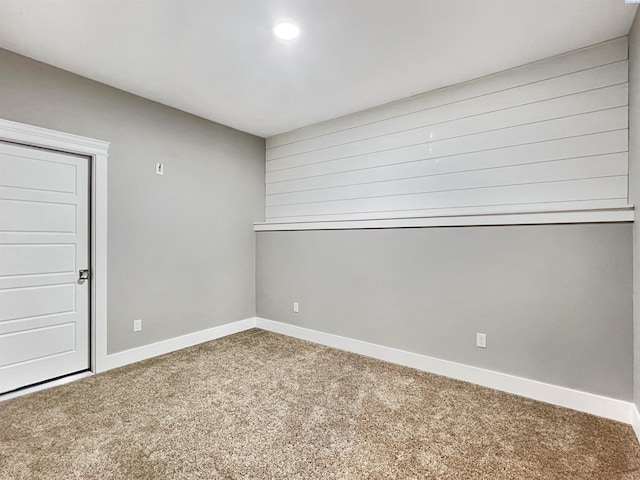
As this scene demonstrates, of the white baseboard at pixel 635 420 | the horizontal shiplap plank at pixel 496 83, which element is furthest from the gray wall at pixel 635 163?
the horizontal shiplap plank at pixel 496 83

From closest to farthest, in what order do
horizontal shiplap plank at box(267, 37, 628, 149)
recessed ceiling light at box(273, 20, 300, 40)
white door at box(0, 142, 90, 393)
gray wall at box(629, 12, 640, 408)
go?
gray wall at box(629, 12, 640, 408)
recessed ceiling light at box(273, 20, 300, 40)
horizontal shiplap plank at box(267, 37, 628, 149)
white door at box(0, 142, 90, 393)

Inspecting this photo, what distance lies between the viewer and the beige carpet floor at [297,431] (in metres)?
1.82

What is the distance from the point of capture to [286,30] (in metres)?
2.31

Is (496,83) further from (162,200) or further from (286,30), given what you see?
(162,200)

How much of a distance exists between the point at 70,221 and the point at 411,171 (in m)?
3.33

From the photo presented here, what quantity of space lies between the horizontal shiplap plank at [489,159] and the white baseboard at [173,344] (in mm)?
2106

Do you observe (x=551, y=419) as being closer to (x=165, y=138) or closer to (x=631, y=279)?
(x=631, y=279)

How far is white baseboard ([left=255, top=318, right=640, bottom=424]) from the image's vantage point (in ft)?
7.67

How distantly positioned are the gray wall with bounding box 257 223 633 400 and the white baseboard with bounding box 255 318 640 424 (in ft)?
0.19

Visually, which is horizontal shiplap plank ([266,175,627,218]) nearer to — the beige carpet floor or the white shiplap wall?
the white shiplap wall

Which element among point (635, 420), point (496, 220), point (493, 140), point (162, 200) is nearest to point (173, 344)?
point (162, 200)

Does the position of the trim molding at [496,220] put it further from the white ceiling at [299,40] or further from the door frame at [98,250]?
the door frame at [98,250]

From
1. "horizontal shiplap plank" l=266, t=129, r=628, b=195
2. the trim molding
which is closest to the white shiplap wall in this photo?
"horizontal shiplap plank" l=266, t=129, r=628, b=195

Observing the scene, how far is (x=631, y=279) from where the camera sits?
229 cm
